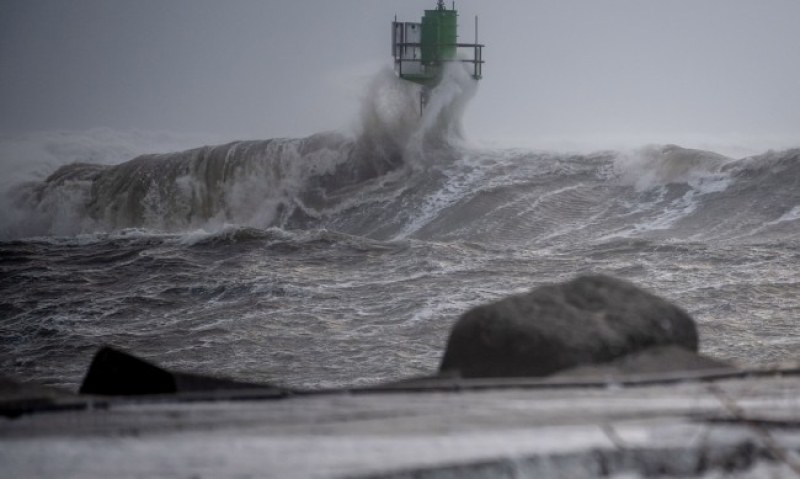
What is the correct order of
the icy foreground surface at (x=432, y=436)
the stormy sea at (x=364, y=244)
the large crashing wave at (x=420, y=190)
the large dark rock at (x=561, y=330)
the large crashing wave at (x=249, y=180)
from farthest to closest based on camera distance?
the large crashing wave at (x=249, y=180)
the large crashing wave at (x=420, y=190)
the stormy sea at (x=364, y=244)
the large dark rock at (x=561, y=330)
the icy foreground surface at (x=432, y=436)

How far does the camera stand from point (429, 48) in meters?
26.9

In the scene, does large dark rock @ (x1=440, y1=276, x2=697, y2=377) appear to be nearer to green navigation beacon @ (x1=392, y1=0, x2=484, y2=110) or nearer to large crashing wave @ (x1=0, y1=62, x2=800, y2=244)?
large crashing wave @ (x1=0, y1=62, x2=800, y2=244)

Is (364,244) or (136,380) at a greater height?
(136,380)

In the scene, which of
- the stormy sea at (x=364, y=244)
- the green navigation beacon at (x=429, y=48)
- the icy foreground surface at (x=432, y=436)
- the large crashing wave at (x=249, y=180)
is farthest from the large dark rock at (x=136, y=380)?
the green navigation beacon at (x=429, y=48)

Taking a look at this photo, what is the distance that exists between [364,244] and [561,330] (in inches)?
490

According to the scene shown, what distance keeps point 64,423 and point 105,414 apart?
0.30 ft

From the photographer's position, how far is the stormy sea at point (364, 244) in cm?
933

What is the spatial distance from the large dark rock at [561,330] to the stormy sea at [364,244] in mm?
4166

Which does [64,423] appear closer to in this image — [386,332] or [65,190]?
[386,332]

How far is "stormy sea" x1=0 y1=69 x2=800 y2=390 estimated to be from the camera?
9.33 m

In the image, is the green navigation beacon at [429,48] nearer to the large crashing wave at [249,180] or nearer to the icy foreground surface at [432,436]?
the large crashing wave at [249,180]

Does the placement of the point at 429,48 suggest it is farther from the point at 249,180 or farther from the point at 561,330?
the point at 561,330

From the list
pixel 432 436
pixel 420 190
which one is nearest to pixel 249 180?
pixel 420 190

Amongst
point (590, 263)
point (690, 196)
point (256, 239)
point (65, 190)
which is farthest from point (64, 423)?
point (65, 190)
